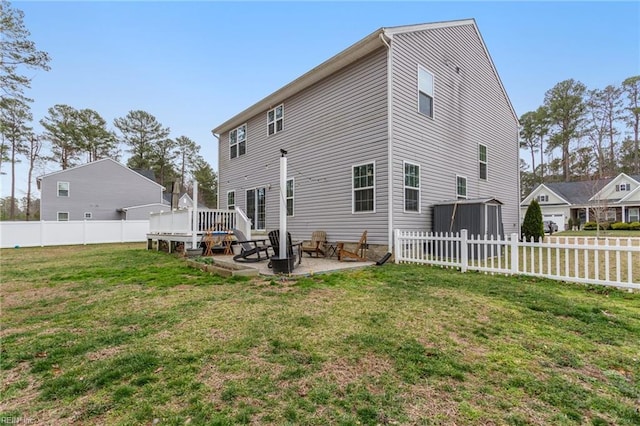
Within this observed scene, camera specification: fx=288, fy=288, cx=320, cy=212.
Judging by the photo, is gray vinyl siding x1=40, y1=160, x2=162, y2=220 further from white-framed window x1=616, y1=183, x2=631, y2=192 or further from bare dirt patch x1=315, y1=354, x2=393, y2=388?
white-framed window x1=616, y1=183, x2=631, y2=192

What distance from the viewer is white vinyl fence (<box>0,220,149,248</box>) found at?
15.0m

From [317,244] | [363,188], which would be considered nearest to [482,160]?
[363,188]

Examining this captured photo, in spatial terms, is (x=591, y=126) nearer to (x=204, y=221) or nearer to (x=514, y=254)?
(x=514, y=254)

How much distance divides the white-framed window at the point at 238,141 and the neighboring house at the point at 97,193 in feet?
48.7

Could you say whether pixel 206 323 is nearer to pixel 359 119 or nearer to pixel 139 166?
pixel 359 119

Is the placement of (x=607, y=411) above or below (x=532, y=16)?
below

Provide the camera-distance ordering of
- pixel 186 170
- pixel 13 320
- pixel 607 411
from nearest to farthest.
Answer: pixel 607 411 → pixel 13 320 → pixel 186 170

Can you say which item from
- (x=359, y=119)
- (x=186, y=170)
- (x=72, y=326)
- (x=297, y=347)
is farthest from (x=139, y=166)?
(x=297, y=347)

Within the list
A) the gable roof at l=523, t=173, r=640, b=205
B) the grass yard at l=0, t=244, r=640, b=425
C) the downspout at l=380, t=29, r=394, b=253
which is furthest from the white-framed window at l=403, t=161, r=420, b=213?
the gable roof at l=523, t=173, r=640, b=205

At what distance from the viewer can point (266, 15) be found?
12.3 meters

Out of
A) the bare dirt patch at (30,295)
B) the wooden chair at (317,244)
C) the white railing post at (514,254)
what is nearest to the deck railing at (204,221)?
the wooden chair at (317,244)

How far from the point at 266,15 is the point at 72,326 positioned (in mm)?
13200

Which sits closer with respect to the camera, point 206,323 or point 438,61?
point 206,323

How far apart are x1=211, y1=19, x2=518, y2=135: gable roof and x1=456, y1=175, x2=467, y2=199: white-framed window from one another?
198 inches
